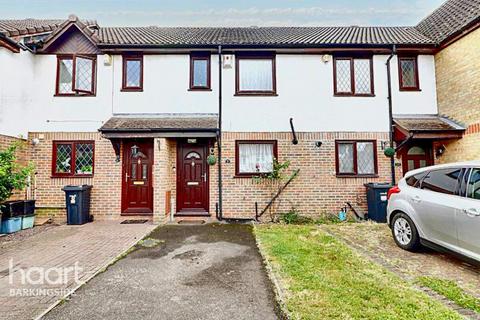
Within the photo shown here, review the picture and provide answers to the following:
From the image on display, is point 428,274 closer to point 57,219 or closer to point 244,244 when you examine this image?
point 244,244

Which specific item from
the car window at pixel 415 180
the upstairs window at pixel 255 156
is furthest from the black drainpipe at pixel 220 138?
the car window at pixel 415 180

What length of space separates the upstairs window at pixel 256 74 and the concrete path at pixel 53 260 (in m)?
5.40

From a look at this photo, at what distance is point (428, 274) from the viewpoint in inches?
151

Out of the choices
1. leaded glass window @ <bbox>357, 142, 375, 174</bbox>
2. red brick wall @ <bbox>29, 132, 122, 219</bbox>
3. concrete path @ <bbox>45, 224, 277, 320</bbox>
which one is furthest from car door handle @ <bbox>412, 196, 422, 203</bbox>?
red brick wall @ <bbox>29, 132, 122, 219</bbox>

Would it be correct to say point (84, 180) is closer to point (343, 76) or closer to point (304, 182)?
point (304, 182)

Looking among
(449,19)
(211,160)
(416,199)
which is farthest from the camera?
(449,19)

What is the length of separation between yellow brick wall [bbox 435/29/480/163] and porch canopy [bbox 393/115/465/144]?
8.9 inches

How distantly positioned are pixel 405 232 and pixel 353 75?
222 inches

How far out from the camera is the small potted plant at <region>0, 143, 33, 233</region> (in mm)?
6121

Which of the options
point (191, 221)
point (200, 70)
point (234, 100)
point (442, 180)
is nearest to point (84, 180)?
point (191, 221)

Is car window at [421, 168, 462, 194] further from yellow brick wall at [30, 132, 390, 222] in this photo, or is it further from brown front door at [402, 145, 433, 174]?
brown front door at [402, 145, 433, 174]

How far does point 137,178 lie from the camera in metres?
8.25

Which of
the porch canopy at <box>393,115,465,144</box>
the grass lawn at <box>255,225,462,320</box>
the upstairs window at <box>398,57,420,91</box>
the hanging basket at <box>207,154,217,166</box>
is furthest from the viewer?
the upstairs window at <box>398,57,420,91</box>

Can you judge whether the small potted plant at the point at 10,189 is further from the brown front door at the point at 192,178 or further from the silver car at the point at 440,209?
the silver car at the point at 440,209
